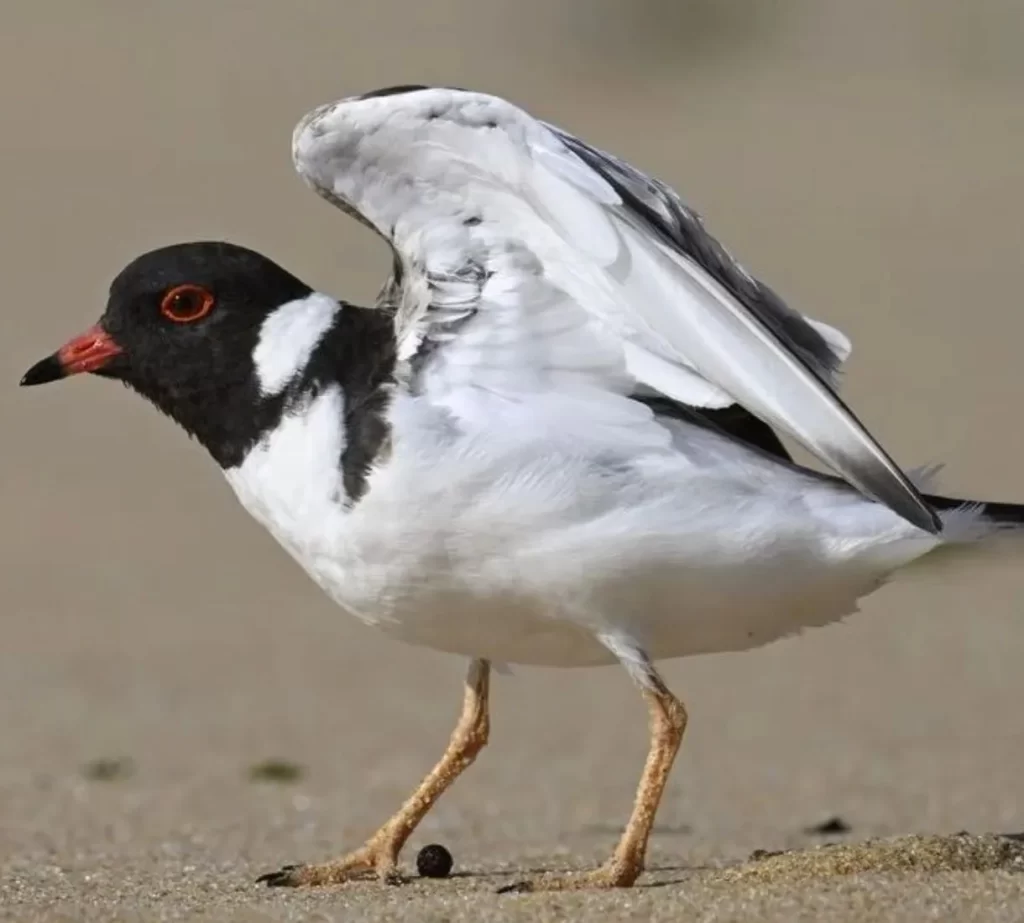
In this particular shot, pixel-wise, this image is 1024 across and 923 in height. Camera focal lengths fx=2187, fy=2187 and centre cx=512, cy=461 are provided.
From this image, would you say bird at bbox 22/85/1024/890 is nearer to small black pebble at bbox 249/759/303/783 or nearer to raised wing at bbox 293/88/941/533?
raised wing at bbox 293/88/941/533

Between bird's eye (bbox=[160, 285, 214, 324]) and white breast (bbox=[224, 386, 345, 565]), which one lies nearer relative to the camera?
white breast (bbox=[224, 386, 345, 565])

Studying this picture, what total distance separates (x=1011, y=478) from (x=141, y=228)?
7.02m

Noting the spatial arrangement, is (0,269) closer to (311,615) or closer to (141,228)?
(141,228)

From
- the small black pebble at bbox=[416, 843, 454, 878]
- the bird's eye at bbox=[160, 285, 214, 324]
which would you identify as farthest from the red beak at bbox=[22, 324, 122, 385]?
the small black pebble at bbox=[416, 843, 454, 878]

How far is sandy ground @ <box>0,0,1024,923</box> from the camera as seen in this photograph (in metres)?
5.59

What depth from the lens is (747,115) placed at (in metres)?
18.8

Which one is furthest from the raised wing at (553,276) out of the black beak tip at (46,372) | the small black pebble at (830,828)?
the small black pebble at (830,828)

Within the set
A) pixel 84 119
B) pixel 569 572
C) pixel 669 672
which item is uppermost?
pixel 84 119

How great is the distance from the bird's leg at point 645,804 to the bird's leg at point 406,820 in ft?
1.69

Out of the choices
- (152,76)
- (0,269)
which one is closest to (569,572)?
(0,269)

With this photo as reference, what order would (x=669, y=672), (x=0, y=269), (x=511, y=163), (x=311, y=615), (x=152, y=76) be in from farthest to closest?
(x=152, y=76) → (x=0, y=269) → (x=311, y=615) → (x=669, y=672) → (x=511, y=163)

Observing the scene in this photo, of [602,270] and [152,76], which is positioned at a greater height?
[152,76]

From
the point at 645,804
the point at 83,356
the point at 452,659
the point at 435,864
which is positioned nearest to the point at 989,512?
the point at 645,804

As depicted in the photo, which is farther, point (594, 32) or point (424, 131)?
point (594, 32)
